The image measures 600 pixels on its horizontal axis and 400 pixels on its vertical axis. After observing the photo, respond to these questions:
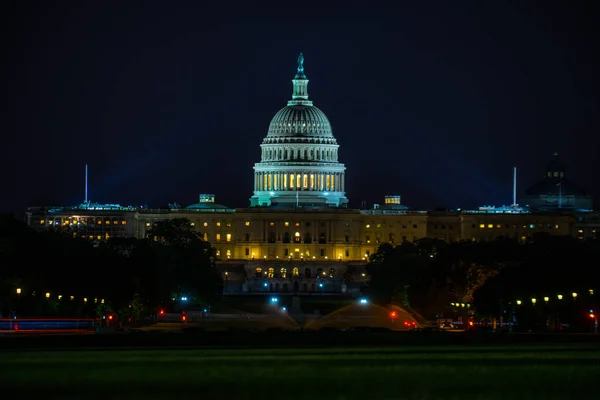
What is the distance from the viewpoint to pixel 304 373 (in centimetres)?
6825

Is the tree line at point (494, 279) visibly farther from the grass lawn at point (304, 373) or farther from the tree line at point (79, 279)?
the grass lawn at point (304, 373)

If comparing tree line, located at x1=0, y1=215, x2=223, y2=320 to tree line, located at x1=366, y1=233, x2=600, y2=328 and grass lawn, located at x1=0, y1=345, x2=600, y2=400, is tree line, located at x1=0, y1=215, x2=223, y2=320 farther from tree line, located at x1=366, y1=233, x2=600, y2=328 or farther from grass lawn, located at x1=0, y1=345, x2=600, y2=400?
grass lawn, located at x1=0, y1=345, x2=600, y2=400

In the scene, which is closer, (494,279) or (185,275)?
(494,279)

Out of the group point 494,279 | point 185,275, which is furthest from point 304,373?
point 185,275

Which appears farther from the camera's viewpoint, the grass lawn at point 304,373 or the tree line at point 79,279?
the tree line at point 79,279

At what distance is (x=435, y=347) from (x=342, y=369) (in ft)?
47.0

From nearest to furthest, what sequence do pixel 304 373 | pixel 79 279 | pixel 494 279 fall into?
1. pixel 304 373
2. pixel 79 279
3. pixel 494 279

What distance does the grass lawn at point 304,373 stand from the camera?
6244 cm

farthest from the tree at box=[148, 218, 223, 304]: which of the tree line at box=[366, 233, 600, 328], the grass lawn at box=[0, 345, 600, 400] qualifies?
the grass lawn at box=[0, 345, 600, 400]

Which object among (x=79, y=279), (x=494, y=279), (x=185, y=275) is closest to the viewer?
(x=79, y=279)

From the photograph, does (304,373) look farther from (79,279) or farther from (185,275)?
(185,275)

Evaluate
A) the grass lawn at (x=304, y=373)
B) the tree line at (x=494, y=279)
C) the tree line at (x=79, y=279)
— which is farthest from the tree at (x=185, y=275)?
the grass lawn at (x=304, y=373)

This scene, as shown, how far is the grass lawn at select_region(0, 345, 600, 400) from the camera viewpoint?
205 ft

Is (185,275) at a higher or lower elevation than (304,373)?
higher
